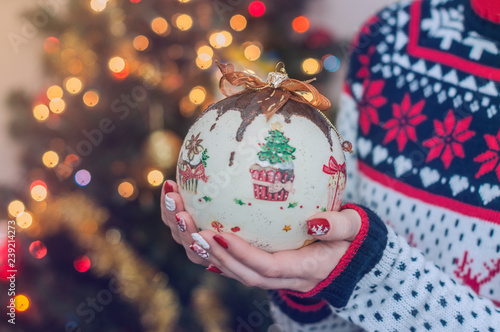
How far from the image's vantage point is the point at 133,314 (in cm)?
229

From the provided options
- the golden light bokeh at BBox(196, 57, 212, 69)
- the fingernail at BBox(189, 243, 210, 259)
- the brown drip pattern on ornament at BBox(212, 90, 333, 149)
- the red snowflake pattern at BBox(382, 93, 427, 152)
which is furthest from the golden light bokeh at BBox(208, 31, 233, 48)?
the fingernail at BBox(189, 243, 210, 259)

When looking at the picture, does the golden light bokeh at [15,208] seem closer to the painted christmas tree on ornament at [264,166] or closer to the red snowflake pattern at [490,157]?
the painted christmas tree on ornament at [264,166]

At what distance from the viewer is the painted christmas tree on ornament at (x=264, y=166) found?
83 centimetres

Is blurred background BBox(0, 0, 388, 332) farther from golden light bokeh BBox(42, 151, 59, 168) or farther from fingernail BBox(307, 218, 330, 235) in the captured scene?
fingernail BBox(307, 218, 330, 235)

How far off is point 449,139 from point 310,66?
118 centimetres

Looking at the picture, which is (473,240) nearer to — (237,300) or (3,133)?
(237,300)

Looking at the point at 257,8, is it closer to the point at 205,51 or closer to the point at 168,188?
the point at 205,51

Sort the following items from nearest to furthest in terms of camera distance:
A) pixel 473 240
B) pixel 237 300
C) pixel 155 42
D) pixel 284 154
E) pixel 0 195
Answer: pixel 284 154, pixel 473 240, pixel 155 42, pixel 0 195, pixel 237 300

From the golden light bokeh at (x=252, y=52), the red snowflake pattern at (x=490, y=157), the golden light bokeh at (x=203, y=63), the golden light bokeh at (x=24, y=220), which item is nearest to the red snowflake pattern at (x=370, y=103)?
the red snowflake pattern at (x=490, y=157)

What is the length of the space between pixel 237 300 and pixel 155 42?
149 cm

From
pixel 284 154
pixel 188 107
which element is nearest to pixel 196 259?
pixel 284 154

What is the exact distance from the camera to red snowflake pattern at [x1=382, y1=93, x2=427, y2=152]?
3.83ft

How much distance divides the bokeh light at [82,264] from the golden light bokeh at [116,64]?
3.18ft

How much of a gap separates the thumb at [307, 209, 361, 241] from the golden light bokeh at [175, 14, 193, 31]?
1.50 m
